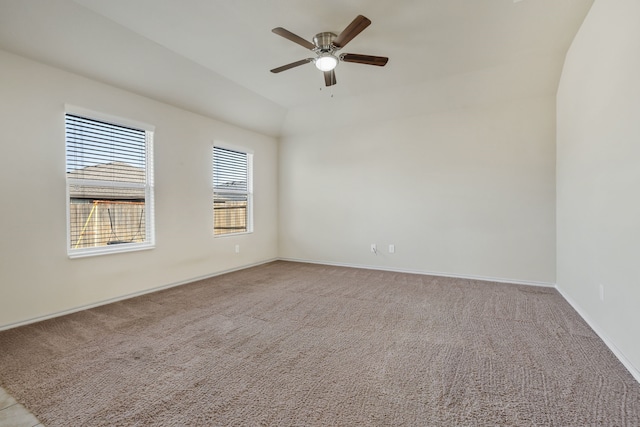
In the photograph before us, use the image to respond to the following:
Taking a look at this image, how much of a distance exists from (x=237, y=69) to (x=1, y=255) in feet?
10.1

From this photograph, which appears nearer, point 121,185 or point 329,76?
point 329,76

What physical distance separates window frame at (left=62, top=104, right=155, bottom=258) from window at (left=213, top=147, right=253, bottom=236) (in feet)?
3.43

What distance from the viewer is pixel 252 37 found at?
9.71 feet

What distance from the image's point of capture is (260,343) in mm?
2350

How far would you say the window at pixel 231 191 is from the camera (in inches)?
187

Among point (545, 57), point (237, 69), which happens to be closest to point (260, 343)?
point (237, 69)

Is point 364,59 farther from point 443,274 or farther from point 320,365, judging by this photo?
point 443,274

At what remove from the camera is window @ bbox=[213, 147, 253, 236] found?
475 cm

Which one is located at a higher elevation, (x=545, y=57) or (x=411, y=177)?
(x=545, y=57)

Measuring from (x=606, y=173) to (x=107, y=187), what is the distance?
4974 millimetres

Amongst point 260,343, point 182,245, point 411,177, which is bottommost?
point 260,343

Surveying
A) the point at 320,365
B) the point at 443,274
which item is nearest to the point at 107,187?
the point at 320,365

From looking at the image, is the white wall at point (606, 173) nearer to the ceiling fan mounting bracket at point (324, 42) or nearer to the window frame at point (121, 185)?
the ceiling fan mounting bracket at point (324, 42)

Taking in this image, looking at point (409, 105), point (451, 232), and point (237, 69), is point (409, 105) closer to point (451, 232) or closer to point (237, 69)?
point (451, 232)
